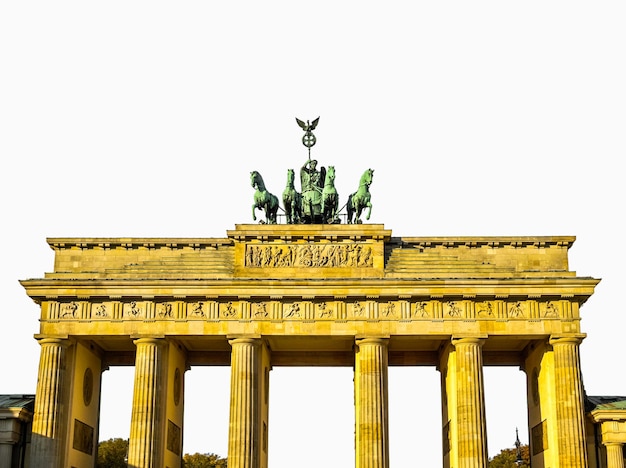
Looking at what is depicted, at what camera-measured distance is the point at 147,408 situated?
44.7m

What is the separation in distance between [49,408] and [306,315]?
1300cm

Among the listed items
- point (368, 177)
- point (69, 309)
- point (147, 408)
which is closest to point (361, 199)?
point (368, 177)

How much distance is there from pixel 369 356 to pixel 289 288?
5.09m

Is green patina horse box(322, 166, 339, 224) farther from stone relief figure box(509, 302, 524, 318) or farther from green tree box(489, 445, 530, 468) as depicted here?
green tree box(489, 445, 530, 468)

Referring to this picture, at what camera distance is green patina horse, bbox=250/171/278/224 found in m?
48.9

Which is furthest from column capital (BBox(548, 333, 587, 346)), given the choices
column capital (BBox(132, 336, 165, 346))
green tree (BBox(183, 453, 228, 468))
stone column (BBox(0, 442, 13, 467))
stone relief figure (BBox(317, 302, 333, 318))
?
green tree (BBox(183, 453, 228, 468))

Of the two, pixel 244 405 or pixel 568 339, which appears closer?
pixel 244 405

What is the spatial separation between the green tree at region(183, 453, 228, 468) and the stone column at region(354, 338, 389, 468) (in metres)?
49.9

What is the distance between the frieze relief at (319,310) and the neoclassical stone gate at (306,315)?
0.23 ft

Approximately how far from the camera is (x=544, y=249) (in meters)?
48.1

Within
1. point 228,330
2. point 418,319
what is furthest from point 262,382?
point 418,319

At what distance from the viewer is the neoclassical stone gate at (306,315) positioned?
44531 millimetres

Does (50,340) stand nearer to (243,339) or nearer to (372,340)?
Answer: (243,339)

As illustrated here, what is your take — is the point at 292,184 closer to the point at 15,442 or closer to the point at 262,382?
the point at 262,382
